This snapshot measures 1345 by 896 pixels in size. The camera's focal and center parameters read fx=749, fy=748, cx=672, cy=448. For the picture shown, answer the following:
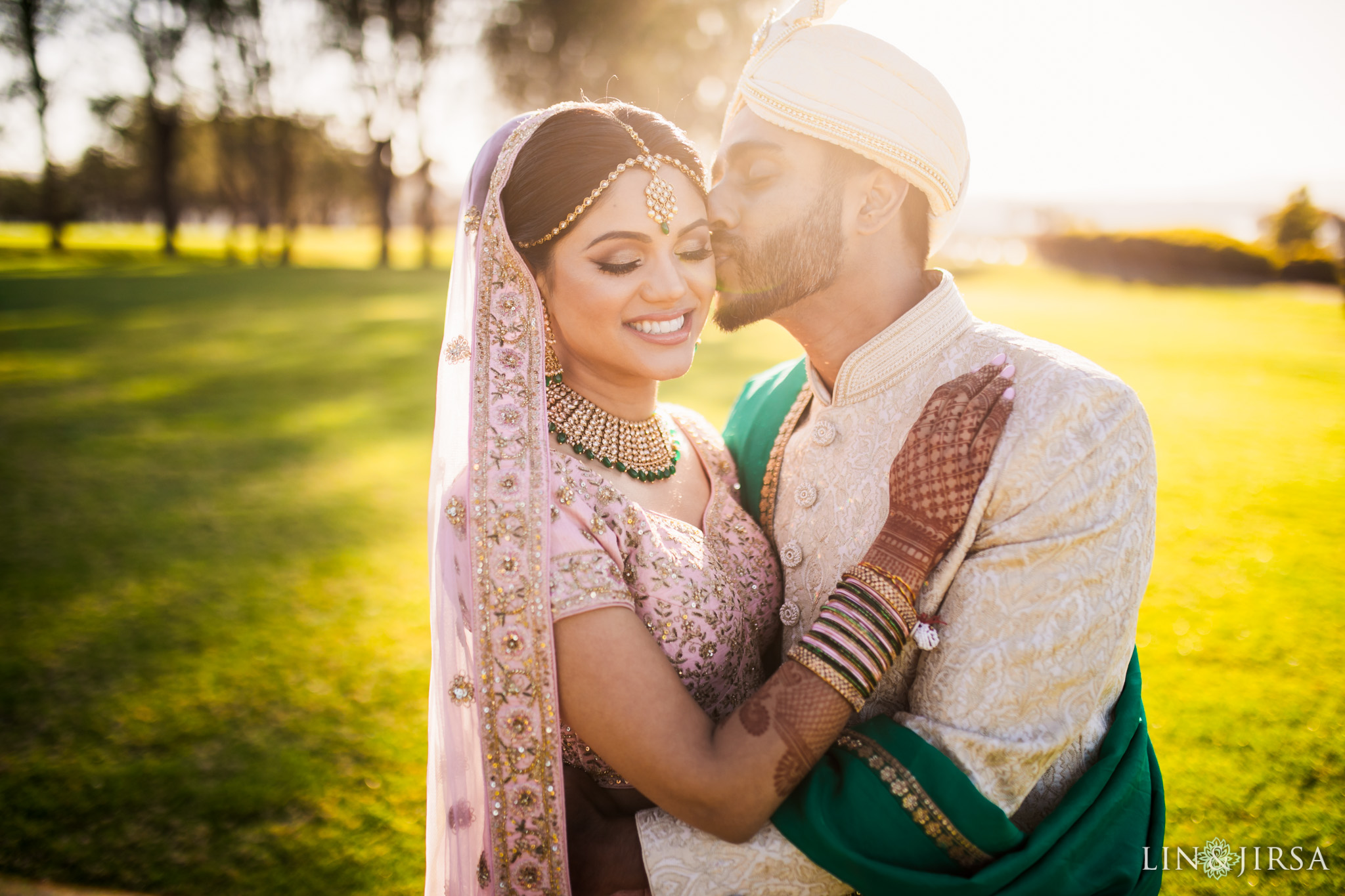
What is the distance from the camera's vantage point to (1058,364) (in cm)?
163

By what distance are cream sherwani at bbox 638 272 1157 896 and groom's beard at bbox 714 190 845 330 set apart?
0.57 m

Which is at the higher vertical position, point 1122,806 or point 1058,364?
point 1058,364

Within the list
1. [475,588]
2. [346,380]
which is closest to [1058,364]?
[475,588]

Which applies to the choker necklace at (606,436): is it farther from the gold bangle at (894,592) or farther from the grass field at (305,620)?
the grass field at (305,620)

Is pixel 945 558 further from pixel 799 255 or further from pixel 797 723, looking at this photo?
pixel 799 255

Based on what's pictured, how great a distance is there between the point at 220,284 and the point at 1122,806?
2164cm

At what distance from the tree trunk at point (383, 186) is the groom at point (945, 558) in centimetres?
2804

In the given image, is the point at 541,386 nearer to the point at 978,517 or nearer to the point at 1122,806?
the point at 978,517

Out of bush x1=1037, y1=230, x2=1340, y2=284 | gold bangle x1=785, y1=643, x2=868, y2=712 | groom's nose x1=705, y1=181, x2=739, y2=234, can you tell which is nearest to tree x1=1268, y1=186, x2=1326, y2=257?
bush x1=1037, y1=230, x2=1340, y2=284

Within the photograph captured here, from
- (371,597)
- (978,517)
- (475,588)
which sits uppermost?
(978,517)

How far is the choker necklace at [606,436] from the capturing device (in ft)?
5.96

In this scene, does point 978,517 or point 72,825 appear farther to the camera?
point 72,825

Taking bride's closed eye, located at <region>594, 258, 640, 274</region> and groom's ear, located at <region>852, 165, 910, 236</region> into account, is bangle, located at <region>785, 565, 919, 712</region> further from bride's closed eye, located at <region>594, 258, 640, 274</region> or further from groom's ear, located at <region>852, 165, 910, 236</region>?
groom's ear, located at <region>852, 165, 910, 236</region>

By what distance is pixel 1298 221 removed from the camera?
2166 centimetres
